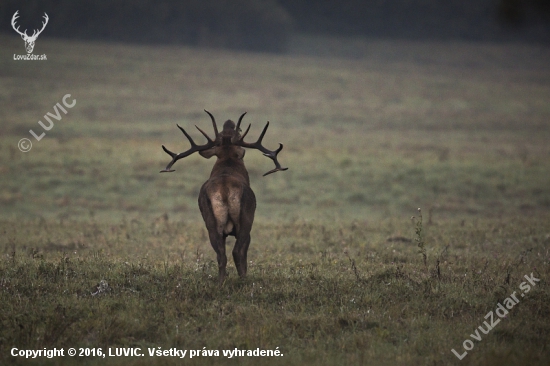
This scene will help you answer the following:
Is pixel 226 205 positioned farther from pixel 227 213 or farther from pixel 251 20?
pixel 251 20

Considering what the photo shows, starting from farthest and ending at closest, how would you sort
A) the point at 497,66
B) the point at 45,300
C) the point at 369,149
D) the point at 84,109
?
the point at 497,66 → the point at 84,109 → the point at 369,149 → the point at 45,300

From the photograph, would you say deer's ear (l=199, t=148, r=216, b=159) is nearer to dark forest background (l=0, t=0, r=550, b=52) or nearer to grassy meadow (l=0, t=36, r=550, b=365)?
grassy meadow (l=0, t=36, r=550, b=365)

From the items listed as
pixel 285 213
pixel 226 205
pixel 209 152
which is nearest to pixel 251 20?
pixel 285 213

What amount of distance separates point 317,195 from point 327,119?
2175 cm

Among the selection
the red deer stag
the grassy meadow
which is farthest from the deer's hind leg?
the grassy meadow

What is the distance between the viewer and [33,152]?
93.1 feet

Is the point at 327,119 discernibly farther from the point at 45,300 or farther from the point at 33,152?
the point at 45,300

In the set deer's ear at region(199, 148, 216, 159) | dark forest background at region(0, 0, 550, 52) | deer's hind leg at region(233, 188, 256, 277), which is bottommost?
deer's hind leg at region(233, 188, 256, 277)

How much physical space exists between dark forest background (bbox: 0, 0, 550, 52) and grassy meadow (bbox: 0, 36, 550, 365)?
4.44 meters

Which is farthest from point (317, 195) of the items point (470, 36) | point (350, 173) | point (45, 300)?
point (470, 36)

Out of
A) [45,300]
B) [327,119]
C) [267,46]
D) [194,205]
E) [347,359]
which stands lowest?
[347,359]

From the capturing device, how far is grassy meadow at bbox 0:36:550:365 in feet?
→ 25.5

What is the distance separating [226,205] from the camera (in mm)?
9281

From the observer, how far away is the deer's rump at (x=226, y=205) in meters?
9.26
